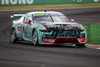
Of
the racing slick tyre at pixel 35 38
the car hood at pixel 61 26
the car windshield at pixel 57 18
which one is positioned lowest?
the racing slick tyre at pixel 35 38

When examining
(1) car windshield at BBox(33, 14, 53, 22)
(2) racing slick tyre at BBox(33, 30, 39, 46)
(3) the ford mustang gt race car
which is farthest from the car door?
(2) racing slick tyre at BBox(33, 30, 39, 46)

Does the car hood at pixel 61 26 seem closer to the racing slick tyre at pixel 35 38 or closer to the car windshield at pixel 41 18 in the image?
the racing slick tyre at pixel 35 38

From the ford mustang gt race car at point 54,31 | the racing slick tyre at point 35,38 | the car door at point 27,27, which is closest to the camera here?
the ford mustang gt race car at point 54,31

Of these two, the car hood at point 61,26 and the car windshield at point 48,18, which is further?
the car windshield at point 48,18

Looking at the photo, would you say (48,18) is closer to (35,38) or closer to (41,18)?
(41,18)

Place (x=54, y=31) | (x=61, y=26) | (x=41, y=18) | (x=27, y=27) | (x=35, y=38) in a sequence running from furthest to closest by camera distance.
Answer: (x=27, y=27) → (x=41, y=18) → (x=35, y=38) → (x=61, y=26) → (x=54, y=31)

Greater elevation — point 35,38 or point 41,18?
point 41,18

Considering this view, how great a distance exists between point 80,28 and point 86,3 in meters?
32.4

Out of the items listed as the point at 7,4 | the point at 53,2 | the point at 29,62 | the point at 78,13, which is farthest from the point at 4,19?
the point at 29,62

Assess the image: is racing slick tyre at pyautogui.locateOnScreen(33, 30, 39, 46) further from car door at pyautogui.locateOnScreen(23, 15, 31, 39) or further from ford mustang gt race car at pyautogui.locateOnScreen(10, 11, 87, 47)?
car door at pyautogui.locateOnScreen(23, 15, 31, 39)

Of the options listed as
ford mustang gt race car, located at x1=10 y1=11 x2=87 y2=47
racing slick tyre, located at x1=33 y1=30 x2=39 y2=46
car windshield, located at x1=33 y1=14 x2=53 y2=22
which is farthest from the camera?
car windshield, located at x1=33 y1=14 x2=53 y2=22

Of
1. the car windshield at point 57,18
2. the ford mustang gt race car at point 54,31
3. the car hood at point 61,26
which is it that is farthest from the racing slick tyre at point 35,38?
the car windshield at point 57,18

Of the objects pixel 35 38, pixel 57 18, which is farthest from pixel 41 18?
pixel 35 38

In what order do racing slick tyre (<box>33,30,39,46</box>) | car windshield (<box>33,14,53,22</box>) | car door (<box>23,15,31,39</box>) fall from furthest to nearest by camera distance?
car door (<box>23,15,31,39</box>)
car windshield (<box>33,14,53,22</box>)
racing slick tyre (<box>33,30,39,46</box>)
